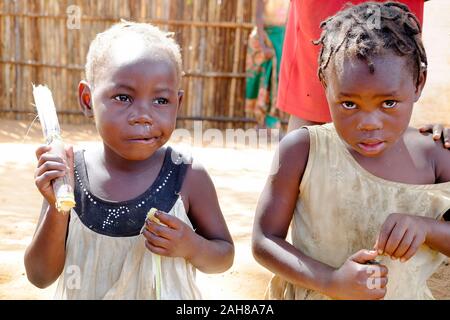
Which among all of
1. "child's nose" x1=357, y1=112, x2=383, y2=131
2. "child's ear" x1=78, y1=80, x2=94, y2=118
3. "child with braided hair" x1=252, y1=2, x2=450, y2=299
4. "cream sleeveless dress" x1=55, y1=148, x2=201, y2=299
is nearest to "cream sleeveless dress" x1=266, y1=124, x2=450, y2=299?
"child with braided hair" x1=252, y1=2, x2=450, y2=299

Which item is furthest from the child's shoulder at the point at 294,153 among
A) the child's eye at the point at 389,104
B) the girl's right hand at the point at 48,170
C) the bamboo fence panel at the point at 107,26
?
the bamboo fence panel at the point at 107,26

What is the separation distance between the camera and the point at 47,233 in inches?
74.7

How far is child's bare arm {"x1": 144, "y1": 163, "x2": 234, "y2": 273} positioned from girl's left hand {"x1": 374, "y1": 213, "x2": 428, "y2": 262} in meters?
0.46

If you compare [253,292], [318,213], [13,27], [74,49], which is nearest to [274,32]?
[74,49]

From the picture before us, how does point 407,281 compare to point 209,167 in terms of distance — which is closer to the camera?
point 407,281

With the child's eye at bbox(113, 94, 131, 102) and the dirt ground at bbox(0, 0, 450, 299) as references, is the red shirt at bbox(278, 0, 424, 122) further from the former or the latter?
the child's eye at bbox(113, 94, 131, 102)

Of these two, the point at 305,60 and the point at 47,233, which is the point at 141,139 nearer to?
the point at 47,233

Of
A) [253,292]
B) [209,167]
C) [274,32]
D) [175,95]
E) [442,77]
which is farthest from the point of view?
[274,32]

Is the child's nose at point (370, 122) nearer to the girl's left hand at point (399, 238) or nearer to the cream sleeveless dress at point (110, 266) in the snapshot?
the girl's left hand at point (399, 238)

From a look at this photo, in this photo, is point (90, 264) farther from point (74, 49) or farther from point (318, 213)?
point (74, 49)

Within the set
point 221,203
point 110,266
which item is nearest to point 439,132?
point 110,266

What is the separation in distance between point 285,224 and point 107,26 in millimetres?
7577

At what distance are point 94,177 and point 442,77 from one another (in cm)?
360

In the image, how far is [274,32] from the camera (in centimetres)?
882
